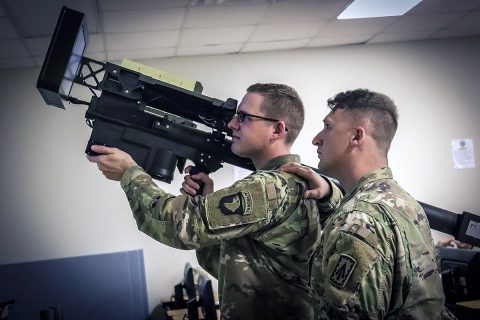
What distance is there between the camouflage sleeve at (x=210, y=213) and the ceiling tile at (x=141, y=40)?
2.56 meters

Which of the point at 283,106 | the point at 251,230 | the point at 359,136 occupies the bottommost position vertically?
the point at 251,230

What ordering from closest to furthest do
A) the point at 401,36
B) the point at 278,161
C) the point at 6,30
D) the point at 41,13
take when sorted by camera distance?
1. the point at 278,161
2. the point at 41,13
3. the point at 6,30
4. the point at 401,36

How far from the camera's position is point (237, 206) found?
107cm

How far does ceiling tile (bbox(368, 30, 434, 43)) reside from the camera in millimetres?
4203

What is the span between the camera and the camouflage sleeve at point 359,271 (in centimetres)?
94

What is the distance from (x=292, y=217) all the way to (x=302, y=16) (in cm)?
258

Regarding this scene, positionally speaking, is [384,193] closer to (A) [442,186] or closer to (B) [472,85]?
(A) [442,186]

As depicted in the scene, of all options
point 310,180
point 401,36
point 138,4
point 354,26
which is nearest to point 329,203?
point 310,180

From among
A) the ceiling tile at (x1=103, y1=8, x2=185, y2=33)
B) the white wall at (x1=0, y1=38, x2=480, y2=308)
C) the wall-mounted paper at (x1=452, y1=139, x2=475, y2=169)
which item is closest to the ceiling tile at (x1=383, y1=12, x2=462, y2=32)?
the white wall at (x1=0, y1=38, x2=480, y2=308)

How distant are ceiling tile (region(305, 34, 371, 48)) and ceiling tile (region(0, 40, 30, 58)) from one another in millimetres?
2469

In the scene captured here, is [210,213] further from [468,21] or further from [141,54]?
[468,21]

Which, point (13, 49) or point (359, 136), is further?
point (13, 49)

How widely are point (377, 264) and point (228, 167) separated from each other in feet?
10.4

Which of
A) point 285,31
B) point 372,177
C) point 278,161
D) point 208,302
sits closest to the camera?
point 372,177
